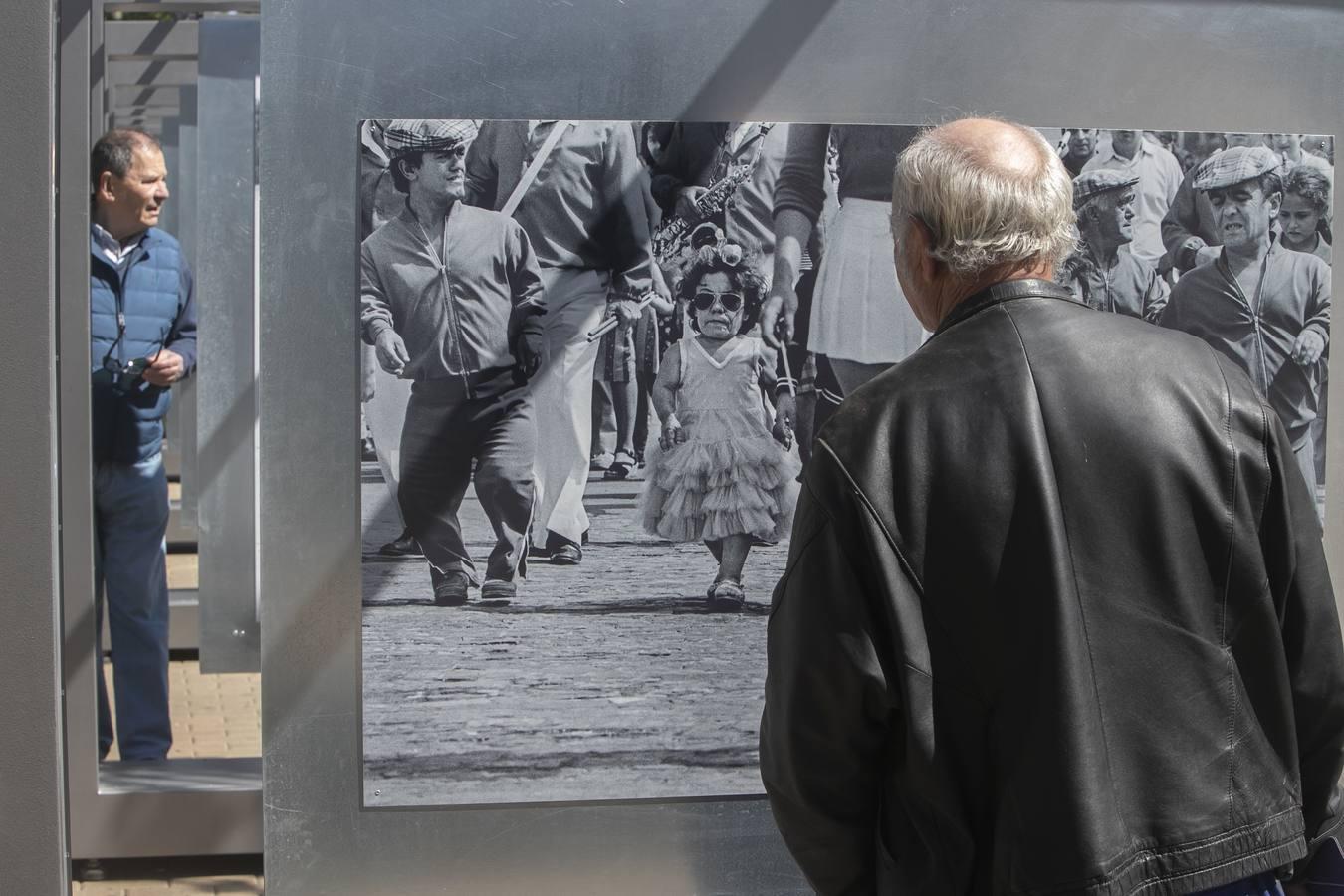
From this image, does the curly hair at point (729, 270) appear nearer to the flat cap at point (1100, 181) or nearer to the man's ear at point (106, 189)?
the flat cap at point (1100, 181)

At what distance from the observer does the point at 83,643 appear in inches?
167

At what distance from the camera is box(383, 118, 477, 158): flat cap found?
3344mm

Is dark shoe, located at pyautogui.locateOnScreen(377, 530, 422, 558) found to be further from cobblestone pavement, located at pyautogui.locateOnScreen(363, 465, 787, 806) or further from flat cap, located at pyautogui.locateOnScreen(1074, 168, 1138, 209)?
flat cap, located at pyautogui.locateOnScreen(1074, 168, 1138, 209)

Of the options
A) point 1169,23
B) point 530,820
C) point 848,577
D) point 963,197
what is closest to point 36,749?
point 530,820

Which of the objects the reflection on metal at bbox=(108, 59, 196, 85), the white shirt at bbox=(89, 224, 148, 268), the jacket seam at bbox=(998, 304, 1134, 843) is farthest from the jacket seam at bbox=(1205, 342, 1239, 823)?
the reflection on metal at bbox=(108, 59, 196, 85)

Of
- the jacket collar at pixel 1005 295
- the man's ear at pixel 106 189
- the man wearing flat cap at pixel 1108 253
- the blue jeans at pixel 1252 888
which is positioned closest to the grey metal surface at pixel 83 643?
the man's ear at pixel 106 189

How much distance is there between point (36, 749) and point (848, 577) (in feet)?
6.74

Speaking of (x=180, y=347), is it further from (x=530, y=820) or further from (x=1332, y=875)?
(x=1332, y=875)

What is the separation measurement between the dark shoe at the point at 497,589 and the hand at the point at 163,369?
2.01 metres

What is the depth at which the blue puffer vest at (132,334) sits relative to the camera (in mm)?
5012

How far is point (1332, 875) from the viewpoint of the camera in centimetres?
208

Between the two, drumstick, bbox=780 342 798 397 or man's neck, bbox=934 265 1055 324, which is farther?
drumstick, bbox=780 342 798 397

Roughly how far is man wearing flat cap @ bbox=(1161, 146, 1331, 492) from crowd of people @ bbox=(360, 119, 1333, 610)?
0.01m

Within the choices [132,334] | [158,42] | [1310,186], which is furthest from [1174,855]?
[158,42]
